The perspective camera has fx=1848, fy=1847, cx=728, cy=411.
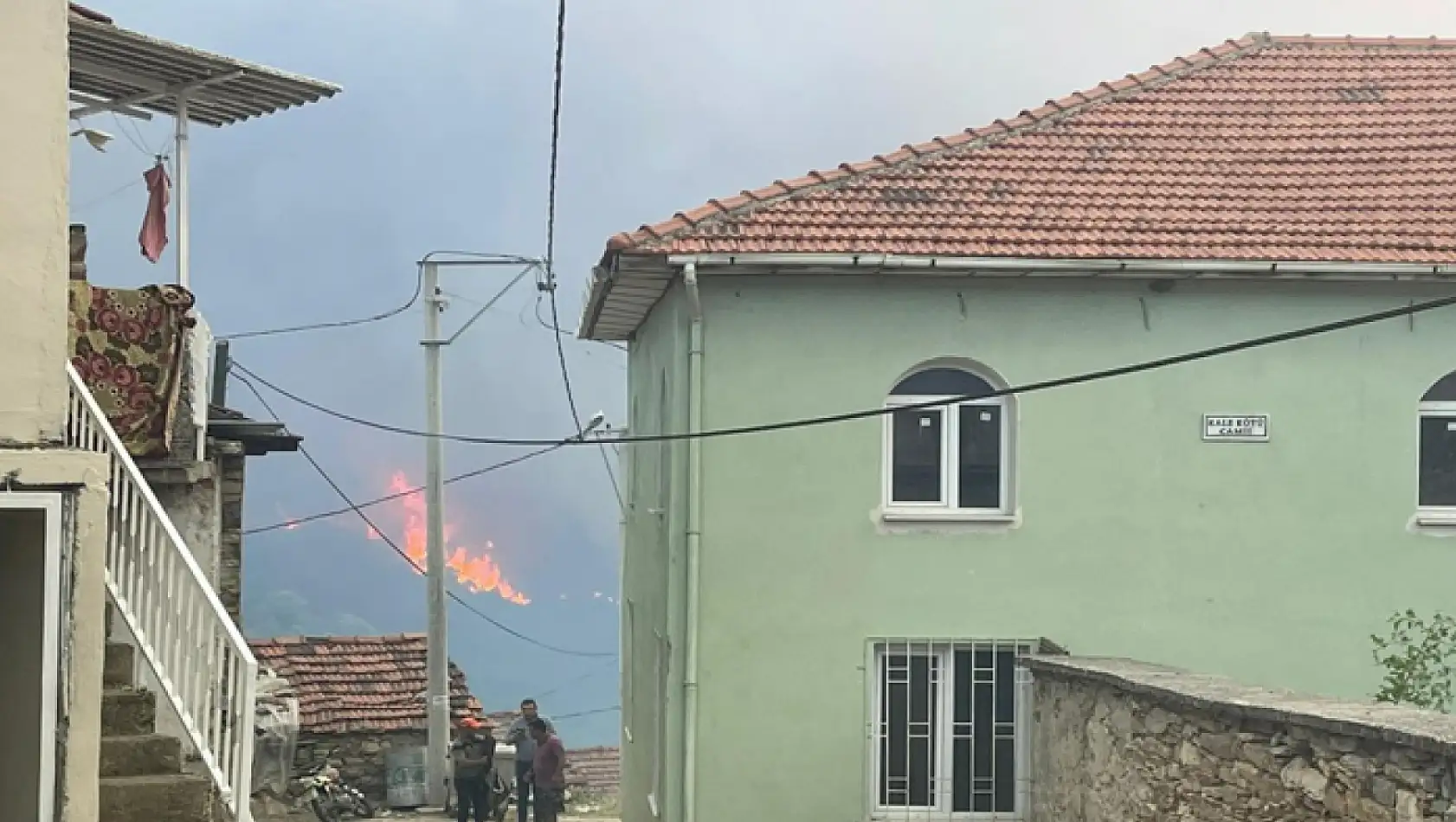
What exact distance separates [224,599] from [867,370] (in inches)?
197

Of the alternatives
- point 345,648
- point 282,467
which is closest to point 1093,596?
point 345,648

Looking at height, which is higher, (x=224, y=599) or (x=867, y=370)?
(x=867, y=370)

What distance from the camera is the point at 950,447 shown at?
14.3 metres

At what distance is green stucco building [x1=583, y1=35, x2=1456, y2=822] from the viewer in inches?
549

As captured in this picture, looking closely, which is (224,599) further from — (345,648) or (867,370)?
(345,648)

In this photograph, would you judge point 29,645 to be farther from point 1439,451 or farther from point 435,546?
point 435,546

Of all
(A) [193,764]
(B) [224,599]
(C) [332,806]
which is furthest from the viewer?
(C) [332,806]

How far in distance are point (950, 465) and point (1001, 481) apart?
418mm

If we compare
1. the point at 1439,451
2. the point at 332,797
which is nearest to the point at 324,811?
the point at 332,797

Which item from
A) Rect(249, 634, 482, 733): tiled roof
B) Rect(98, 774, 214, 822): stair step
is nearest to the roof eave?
Rect(98, 774, 214, 822): stair step

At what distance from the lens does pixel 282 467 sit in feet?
329

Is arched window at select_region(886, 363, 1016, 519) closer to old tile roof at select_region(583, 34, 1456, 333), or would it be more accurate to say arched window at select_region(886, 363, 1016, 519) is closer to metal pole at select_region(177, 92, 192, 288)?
old tile roof at select_region(583, 34, 1456, 333)

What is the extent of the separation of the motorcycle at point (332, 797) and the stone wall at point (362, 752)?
0.20 meters

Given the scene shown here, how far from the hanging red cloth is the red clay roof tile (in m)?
3.25
